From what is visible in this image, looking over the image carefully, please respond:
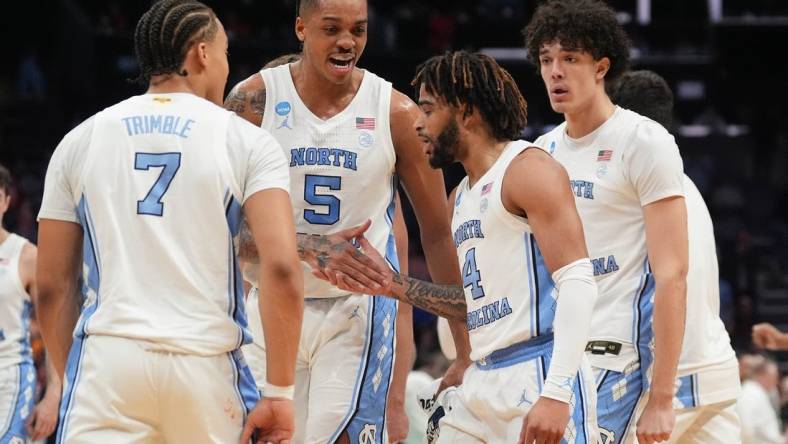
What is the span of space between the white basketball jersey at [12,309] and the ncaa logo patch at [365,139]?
3.51m

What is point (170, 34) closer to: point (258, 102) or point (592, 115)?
point (258, 102)

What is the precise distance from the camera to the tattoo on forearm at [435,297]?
5.10 metres

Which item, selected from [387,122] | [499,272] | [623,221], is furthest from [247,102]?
[623,221]

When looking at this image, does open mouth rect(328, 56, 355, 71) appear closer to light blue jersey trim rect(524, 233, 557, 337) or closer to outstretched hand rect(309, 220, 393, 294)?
outstretched hand rect(309, 220, 393, 294)

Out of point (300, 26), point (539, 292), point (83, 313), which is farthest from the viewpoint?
point (300, 26)

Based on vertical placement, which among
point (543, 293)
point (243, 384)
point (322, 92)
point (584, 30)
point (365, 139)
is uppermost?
point (584, 30)

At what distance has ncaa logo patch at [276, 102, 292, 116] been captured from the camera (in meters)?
5.50

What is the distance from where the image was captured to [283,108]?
18.0 ft

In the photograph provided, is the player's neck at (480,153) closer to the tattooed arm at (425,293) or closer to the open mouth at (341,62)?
the tattooed arm at (425,293)

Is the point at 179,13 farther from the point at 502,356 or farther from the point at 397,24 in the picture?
the point at 397,24

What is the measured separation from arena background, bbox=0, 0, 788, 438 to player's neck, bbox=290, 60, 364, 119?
10589 millimetres

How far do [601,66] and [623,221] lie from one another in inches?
28.6

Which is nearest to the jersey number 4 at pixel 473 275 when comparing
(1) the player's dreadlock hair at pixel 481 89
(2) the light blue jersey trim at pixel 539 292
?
(2) the light blue jersey trim at pixel 539 292

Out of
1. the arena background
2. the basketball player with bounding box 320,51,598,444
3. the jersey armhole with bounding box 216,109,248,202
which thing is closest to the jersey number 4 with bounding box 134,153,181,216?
the jersey armhole with bounding box 216,109,248,202
